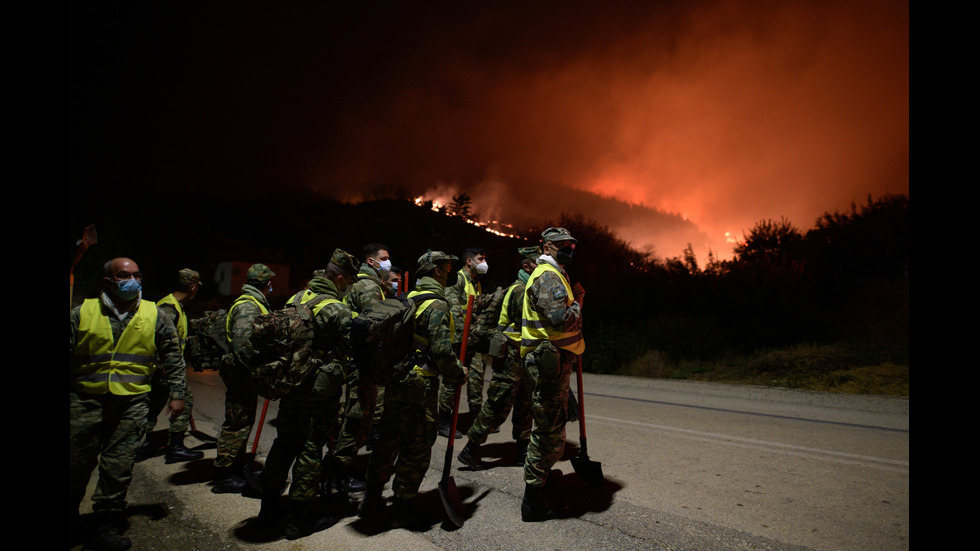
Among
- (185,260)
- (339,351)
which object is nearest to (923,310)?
(339,351)

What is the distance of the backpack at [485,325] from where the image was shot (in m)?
7.11

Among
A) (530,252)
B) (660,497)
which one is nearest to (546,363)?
(660,497)

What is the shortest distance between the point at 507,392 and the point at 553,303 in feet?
5.65

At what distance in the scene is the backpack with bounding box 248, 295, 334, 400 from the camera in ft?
12.7

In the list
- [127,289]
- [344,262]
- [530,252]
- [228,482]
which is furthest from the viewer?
[530,252]

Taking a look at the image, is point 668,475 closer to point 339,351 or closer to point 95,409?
point 339,351

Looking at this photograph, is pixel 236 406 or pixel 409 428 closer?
pixel 409 428

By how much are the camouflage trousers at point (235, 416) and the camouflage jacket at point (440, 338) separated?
6.73 ft

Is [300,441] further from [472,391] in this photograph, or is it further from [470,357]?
[470,357]

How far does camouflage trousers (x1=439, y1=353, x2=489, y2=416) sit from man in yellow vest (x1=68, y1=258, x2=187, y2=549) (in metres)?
3.54

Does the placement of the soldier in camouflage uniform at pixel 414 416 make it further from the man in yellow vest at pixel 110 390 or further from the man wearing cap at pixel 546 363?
the man in yellow vest at pixel 110 390

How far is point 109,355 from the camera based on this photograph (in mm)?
3771

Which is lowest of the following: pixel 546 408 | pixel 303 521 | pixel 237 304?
pixel 303 521

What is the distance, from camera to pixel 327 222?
69.4m
